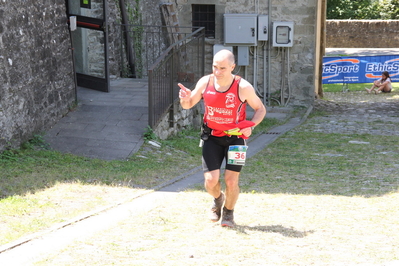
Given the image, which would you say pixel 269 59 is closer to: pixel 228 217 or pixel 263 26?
pixel 263 26

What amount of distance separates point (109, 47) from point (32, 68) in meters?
4.53

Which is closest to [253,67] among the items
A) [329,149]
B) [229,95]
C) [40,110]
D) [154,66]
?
[329,149]

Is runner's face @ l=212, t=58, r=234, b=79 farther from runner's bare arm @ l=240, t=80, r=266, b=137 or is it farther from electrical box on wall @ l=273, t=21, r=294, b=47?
electrical box on wall @ l=273, t=21, r=294, b=47

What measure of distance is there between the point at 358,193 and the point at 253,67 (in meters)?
9.11

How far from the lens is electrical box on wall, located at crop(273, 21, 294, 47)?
576 inches

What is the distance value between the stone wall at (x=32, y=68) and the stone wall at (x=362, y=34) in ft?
74.8

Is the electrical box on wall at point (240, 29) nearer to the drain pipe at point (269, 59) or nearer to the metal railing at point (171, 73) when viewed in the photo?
the drain pipe at point (269, 59)

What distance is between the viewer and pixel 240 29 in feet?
48.7

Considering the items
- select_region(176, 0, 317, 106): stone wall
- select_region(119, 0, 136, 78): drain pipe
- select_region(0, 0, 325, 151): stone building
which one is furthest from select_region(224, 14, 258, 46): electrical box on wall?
select_region(119, 0, 136, 78): drain pipe

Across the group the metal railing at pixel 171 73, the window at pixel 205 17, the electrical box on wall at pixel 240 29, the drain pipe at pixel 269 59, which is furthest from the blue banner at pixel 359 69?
the metal railing at pixel 171 73

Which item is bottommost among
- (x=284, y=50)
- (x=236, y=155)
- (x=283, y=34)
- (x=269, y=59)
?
(x=269, y=59)

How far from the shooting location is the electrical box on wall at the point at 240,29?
14773mm

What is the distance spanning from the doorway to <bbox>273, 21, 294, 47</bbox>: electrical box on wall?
5126 millimetres

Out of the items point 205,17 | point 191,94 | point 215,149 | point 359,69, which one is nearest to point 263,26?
point 205,17
